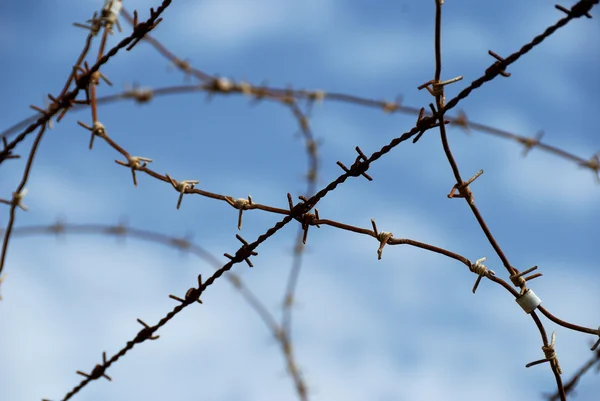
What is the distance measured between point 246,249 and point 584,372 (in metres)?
0.93

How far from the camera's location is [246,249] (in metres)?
1.31

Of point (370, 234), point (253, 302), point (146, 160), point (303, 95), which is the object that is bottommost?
point (370, 234)

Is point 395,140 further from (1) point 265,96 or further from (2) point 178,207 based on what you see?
(1) point 265,96

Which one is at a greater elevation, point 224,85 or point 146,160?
point 224,85

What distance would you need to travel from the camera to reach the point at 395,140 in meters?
1.16

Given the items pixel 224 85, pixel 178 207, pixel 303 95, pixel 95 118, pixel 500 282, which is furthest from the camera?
pixel 303 95

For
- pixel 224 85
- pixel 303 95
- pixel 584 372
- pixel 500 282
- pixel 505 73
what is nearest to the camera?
pixel 505 73

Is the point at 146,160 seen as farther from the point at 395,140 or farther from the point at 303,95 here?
the point at 303,95

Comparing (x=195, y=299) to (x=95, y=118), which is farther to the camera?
(x=95, y=118)

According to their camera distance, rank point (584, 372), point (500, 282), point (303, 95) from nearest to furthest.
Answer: point (500, 282) → point (584, 372) → point (303, 95)

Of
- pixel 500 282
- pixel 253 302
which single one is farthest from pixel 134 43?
pixel 253 302

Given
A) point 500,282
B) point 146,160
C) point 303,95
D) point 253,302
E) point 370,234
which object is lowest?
point 500,282

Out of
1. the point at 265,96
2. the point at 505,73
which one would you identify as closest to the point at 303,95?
the point at 265,96

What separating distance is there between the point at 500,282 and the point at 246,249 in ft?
1.57
